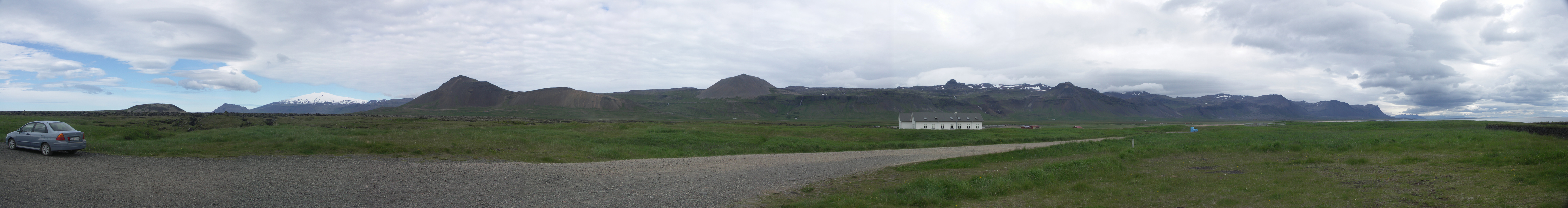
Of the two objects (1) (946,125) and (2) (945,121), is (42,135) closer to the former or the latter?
(2) (945,121)

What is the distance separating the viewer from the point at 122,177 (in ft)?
40.4

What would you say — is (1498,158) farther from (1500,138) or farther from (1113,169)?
(1500,138)

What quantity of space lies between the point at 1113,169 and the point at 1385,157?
6.39 metres

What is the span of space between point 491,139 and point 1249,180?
29.6 meters

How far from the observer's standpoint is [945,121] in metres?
89.1

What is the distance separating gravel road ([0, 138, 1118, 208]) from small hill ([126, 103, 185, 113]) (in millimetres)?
120458

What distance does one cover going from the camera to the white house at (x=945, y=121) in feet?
293

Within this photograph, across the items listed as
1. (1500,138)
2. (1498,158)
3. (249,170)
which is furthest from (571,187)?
(1500,138)

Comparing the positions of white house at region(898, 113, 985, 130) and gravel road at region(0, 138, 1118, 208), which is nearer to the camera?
gravel road at region(0, 138, 1118, 208)

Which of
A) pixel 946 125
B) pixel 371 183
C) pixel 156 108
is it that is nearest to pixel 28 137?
pixel 371 183

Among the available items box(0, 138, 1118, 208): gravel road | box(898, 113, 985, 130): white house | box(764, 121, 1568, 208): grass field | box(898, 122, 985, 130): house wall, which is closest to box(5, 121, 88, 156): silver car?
box(0, 138, 1118, 208): gravel road

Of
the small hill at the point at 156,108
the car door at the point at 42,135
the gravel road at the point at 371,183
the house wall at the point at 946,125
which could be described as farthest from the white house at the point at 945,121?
the small hill at the point at 156,108

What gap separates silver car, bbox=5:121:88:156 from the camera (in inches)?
655

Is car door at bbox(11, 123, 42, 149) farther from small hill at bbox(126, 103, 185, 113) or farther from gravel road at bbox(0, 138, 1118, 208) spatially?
small hill at bbox(126, 103, 185, 113)
